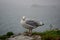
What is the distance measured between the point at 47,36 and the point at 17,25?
783mm

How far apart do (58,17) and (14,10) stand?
752mm

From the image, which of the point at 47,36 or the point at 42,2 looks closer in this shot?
the point at 47,36

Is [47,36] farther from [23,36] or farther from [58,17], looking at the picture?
[58,17]

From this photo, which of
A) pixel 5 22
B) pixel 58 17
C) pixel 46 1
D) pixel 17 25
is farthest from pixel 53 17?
pixel 5 22

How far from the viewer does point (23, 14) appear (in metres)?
2.96

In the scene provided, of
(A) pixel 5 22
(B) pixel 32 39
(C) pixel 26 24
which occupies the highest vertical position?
(A) pixel 5 22

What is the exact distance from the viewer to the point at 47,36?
2326mm

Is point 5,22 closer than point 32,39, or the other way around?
point 32,39

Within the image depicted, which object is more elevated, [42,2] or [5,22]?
[42,2]

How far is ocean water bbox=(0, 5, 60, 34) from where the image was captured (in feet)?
9.61

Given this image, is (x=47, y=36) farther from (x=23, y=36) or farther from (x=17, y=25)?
(x=17, y=25)

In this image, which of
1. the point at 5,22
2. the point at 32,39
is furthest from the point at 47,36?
the point at 5,22

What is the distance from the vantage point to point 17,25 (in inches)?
116

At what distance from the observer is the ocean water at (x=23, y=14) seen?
2930 millimetres
